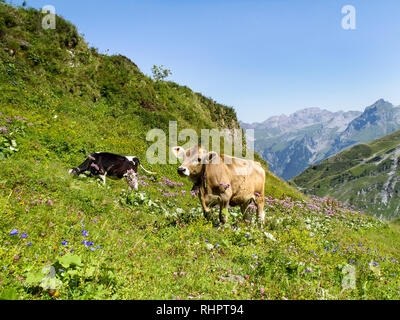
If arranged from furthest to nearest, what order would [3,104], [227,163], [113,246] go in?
[3,104], [227,163], [113,246]

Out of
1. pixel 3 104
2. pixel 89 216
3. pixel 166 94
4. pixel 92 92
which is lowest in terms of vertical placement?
pixel 89 216

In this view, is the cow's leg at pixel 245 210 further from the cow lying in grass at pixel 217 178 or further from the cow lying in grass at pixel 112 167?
the cow lying in grass at pixel 112 167

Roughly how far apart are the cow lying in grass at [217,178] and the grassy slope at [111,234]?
78 centimetres

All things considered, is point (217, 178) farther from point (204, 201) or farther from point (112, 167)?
point (112, 167)

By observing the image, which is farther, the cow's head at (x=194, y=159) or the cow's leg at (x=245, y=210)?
the cow's leg at (x=245, y=210)

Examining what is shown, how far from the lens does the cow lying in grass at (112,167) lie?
Result: 1204 cm

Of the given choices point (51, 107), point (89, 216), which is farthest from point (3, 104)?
point (89, 216)

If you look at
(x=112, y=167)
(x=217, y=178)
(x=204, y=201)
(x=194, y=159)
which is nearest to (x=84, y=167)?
(x=112, y=167)

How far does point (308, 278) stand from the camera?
16.1ft

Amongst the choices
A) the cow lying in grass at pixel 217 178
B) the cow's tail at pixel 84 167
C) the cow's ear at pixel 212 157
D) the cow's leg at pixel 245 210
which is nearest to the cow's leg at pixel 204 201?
the cow lying in grass at pixel 217 178

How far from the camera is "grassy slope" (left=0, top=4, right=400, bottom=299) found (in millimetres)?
4020

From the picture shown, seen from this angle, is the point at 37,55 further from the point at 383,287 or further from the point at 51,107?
the point at 383,287

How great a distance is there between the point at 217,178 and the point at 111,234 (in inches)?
141

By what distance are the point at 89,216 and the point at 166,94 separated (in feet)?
78.5
